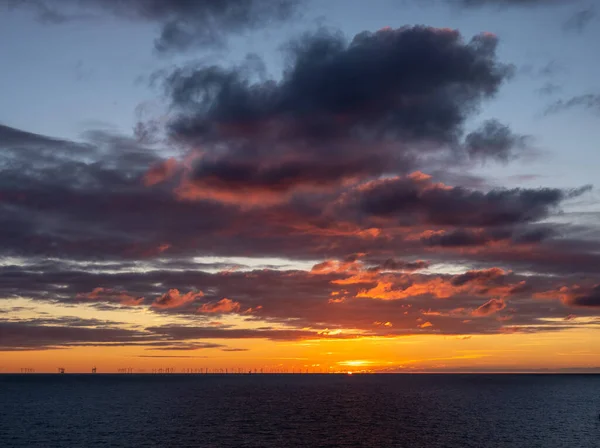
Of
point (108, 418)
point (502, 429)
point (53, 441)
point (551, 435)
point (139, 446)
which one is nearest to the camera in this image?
point (139, 446)

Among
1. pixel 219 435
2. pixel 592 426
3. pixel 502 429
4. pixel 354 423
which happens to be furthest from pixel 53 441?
pixel 592 426

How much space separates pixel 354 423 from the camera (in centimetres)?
18325

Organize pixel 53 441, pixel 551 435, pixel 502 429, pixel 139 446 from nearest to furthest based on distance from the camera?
pixel 139 446 → pixel 53 441 → pixel 551 435 → pixel 502 429

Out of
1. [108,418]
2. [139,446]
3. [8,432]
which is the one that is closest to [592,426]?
[139,446]

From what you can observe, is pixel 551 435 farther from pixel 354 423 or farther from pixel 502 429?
pixel 354 423

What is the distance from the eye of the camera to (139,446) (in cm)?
13350

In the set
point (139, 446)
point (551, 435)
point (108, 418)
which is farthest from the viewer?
point (108, 418)

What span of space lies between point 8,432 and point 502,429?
131 meters

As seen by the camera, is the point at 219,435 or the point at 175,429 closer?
the point at 219,435

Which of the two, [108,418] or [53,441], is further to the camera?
[108,418]

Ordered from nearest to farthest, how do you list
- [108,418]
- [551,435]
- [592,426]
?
[551,435] → [592,426] → [108,418]

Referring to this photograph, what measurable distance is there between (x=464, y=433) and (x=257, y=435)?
52.1 meters

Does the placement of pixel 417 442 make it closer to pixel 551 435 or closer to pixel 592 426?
pixel 551 435

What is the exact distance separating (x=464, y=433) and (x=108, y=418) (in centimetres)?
10922
